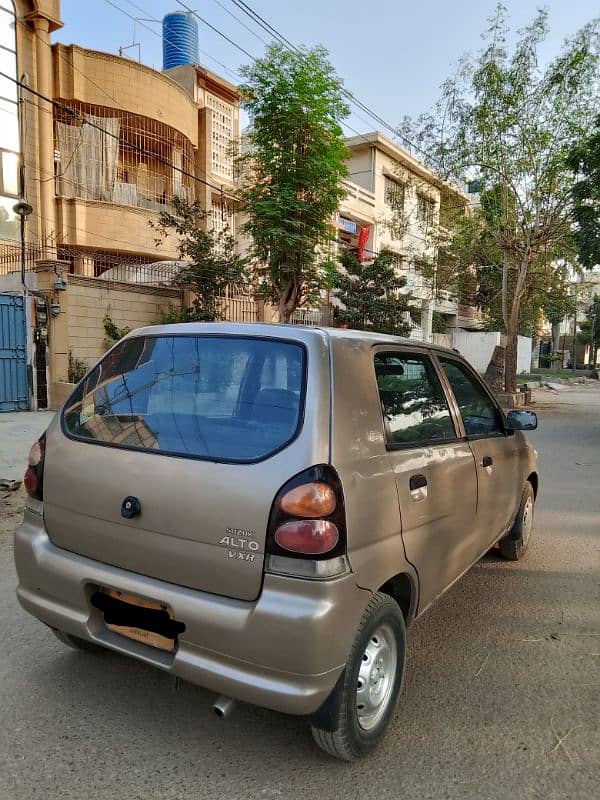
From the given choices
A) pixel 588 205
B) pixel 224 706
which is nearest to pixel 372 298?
pixel 588 205

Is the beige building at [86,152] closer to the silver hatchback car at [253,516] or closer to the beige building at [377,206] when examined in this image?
the beige building at [377,206]

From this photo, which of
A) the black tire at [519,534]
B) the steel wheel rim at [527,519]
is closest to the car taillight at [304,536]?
the black tire at [519,534]

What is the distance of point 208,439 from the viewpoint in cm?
222

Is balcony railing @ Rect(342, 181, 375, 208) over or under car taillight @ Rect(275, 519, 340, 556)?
over

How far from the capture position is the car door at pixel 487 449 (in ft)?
10.9

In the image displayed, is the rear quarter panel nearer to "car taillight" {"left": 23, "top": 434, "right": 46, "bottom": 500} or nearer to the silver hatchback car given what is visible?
the silver hatchback car

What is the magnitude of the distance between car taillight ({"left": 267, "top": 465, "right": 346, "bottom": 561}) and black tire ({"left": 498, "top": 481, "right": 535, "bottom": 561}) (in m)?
2.72

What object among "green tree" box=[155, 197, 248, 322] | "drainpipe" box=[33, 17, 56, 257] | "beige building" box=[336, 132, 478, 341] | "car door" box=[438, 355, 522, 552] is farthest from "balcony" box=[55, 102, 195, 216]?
"car door" box=[438, 355, 522, 552]

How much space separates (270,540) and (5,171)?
19724mm

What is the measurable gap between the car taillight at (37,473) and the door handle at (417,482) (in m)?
1.64

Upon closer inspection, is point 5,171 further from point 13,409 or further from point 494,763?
point 494,763

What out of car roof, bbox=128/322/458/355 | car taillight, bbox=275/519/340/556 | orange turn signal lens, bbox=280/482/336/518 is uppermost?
car roof, bbox=128/322/458/355

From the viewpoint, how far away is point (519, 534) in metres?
4.38

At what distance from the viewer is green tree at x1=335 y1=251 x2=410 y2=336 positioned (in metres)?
20.7
